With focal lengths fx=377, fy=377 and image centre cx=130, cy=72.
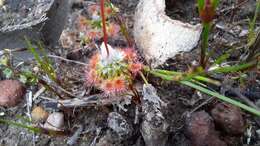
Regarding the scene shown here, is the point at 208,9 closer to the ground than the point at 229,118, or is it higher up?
higher up

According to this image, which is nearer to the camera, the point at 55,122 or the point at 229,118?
the point at 229,118

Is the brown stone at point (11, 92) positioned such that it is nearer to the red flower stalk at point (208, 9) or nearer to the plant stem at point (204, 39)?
the plant stem at point (204, 39)

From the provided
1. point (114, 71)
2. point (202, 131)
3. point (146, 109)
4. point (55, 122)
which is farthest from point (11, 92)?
point (202, 131)

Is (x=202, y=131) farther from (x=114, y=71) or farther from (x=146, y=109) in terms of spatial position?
(x=114, y=71)

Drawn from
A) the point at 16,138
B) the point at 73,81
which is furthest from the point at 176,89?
the point at 16,138

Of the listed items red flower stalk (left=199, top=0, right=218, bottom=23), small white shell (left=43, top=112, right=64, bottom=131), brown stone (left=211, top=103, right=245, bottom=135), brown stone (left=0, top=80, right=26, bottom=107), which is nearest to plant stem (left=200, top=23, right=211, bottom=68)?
red flower stalk (left=199, top=0, right=218, bottom=23)

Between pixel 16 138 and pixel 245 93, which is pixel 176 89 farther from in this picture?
pixel 16 138

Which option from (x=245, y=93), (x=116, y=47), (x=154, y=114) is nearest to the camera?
(x=154, y=114)
